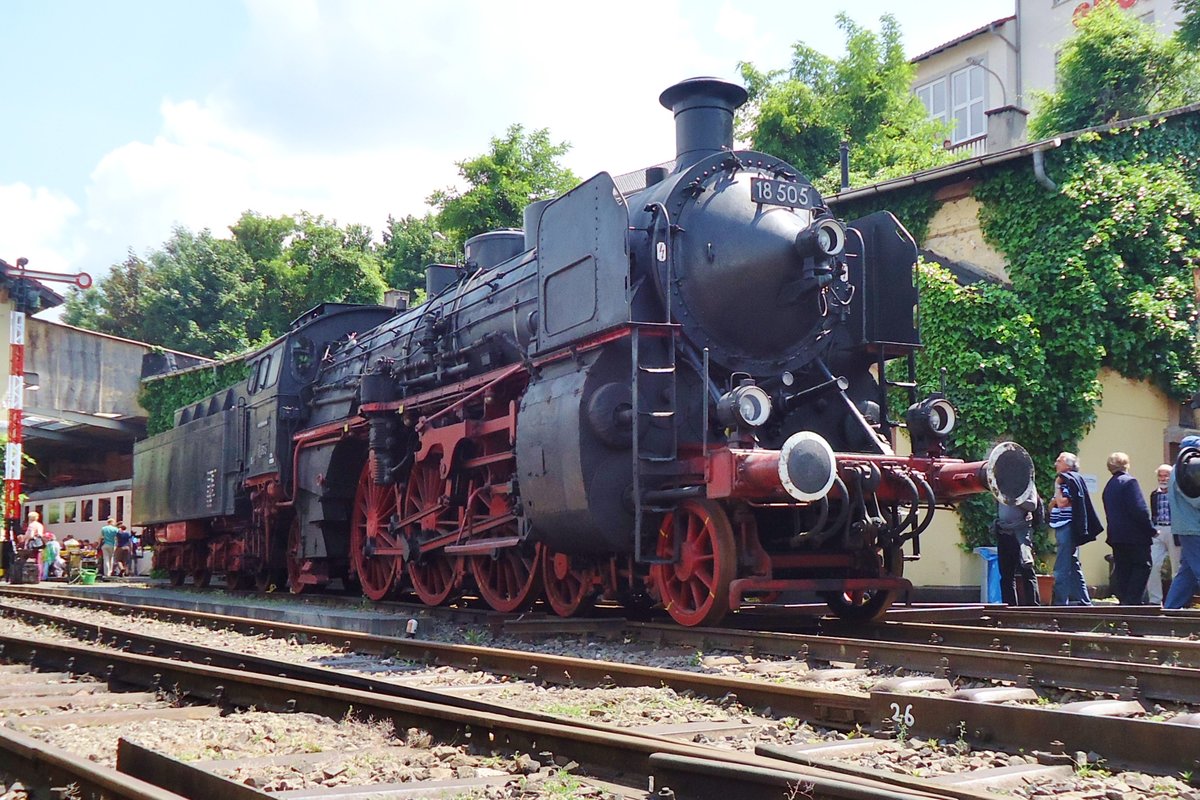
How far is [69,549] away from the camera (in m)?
22.3

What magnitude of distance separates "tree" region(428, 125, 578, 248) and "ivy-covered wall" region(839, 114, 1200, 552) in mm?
18665

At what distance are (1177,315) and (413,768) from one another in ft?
41.0

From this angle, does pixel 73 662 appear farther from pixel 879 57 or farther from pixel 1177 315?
pixel 879 57

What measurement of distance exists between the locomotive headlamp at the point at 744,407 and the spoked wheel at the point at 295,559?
718 centimetres

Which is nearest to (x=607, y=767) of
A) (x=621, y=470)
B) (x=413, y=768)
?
(x=413, y=768)

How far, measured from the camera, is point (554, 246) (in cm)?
828

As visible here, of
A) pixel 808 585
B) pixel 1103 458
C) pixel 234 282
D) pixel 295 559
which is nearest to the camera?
pixel 808 585

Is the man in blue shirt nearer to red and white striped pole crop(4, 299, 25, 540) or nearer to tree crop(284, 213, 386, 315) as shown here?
red and white striped pole crop(4, 299, 25, 540)

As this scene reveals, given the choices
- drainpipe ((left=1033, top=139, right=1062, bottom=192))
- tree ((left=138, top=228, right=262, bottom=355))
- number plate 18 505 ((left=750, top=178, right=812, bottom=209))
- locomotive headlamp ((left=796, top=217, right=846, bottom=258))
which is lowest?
locomotive headlamp ((left=796, top=217, right=846, bottom=258))

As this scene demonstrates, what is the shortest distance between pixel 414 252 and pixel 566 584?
35782 mm

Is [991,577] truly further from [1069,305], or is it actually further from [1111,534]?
[1069,305]

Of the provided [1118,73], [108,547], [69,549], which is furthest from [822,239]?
[108,547]

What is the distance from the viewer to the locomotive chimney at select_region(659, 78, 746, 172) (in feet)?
28.1

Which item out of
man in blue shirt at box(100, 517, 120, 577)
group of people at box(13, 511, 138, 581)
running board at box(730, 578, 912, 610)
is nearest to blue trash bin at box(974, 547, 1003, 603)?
running board at box(730, 578, 912, 610)
